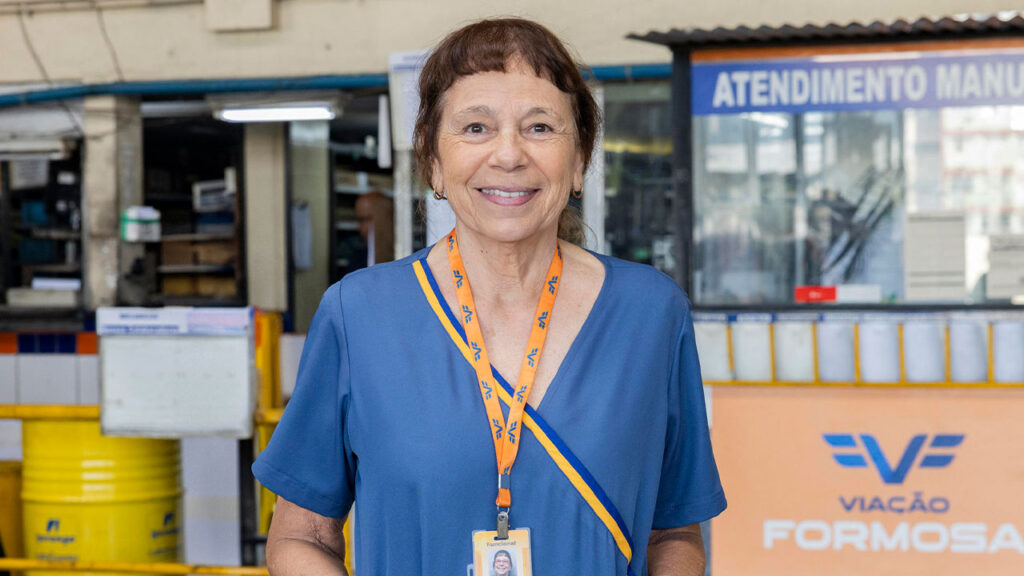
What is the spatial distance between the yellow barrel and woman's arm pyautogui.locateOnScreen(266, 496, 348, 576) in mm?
3331

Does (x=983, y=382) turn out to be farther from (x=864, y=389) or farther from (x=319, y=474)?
(x=319, y=474)

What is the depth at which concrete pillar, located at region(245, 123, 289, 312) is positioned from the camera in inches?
301

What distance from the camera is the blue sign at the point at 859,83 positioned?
424 centimetres

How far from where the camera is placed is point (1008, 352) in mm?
4059

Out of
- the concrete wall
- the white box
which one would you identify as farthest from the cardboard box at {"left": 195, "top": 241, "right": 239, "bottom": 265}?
the white box

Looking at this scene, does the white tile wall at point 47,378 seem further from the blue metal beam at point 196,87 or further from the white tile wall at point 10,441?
the blue metal beam at point 196,87

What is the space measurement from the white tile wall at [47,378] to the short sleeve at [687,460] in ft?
21.4

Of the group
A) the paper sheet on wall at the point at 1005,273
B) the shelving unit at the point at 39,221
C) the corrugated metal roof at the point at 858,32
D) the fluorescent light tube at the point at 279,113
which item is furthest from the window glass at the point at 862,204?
the shelving unit at the point at 39,221

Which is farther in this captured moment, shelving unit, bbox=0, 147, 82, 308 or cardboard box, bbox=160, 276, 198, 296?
cardboard box, bbox=160, 276, 198, 296

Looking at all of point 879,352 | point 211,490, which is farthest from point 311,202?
point 879,352

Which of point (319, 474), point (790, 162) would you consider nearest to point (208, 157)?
point (790, 162)

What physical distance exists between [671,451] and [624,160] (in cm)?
538

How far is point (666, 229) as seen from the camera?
6.90 m

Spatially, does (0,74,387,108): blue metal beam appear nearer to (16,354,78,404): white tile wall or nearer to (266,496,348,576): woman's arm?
(16,354,78,404): white tile wall
